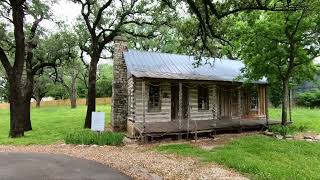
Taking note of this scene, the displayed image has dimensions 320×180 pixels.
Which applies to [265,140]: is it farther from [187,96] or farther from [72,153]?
[72,153]

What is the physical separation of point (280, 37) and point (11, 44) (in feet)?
53.6

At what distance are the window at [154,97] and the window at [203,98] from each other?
3.08 metres

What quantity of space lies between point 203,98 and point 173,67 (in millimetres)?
2706

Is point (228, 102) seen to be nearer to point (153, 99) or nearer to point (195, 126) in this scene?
point (195, 126)

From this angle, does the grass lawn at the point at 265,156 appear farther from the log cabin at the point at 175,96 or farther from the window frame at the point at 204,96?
the window frame at the point at 204,96

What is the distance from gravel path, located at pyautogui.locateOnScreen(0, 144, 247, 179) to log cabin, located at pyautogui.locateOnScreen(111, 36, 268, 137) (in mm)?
2993

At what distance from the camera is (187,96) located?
64.4ft

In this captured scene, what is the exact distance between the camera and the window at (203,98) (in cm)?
2023

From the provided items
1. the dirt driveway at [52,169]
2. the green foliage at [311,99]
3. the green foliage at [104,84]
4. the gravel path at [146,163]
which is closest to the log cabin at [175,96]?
the gravel path at [146,163]

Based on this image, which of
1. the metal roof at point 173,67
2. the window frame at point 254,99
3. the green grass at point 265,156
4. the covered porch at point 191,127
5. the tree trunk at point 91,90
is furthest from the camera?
the window frame at point 254,99

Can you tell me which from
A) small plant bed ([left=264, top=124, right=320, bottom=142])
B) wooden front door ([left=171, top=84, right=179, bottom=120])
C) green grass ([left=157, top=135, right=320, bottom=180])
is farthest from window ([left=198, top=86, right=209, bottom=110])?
green grass ([left=157, top=135, right=320, bottom=180])

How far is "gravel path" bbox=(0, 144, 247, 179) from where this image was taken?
8891 mm

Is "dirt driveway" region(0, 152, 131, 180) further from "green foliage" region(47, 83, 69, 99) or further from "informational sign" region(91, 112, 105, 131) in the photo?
"green foliage" region(47, 83, 69, 99)

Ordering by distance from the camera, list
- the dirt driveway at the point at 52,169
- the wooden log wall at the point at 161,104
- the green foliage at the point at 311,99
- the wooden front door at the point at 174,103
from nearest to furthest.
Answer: the dirt driveway at the point at 52,169 < the wooden log wall at the point at 161,104 < the wooden front door at the point at 174,103 < the green foliage at the point at 311,99
